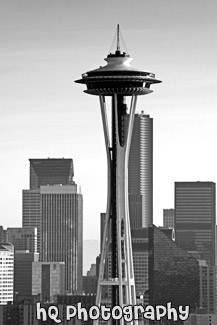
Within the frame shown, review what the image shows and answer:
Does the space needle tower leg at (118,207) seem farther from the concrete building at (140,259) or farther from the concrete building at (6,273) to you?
the concrete building at (6,273)

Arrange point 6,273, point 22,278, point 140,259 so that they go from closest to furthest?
point 140,259 < point 22,278 < point 6,273

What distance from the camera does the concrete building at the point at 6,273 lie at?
179125mm

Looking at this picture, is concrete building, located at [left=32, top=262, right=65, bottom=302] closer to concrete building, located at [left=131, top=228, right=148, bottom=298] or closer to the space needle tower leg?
concrete building, located at [left=131, top=228, right=148, bottom=298]

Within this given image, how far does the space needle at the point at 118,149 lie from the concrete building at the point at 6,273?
81.8 metres

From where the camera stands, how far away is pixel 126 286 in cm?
9100

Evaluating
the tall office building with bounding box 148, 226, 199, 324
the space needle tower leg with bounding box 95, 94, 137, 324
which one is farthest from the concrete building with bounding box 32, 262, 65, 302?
the space needle tower leg with bounding box 95, 94, 137, 324

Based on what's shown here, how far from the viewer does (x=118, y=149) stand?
87875 mm

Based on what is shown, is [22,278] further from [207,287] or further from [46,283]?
[207,287]

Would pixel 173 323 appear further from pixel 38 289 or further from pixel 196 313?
pixel 38 289

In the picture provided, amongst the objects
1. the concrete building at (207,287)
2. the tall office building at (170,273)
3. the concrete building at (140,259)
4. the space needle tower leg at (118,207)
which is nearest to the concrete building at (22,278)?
the concrete building at (140,259)

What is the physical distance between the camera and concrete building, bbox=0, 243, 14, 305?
179125 mm

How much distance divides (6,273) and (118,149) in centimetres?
10430

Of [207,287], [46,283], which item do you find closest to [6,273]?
[46,283]

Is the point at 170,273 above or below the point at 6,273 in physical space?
below
